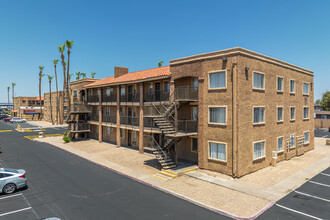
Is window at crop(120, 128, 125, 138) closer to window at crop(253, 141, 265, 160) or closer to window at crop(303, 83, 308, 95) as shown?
window at crop(253, 141, 265, 160)

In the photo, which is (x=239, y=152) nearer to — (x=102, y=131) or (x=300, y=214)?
(x=300, y=214)

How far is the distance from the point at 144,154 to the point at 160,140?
258 centimetres

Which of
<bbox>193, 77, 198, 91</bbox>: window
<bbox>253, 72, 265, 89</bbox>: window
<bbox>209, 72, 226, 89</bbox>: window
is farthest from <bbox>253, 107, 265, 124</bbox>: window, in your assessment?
<bbox>193, 77, 198, 91</bbox>: window

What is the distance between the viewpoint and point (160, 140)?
25.5 meters

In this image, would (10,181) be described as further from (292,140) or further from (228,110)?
(292,140)

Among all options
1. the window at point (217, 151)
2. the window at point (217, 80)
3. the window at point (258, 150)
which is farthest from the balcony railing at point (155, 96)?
the window at point (258, 150)

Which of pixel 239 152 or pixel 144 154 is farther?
pixel 144 154

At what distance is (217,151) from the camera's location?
18438 mm

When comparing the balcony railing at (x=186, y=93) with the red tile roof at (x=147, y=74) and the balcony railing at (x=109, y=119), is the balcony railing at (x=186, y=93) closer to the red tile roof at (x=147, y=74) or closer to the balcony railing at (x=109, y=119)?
the red tile roof at (x=147, y=74)

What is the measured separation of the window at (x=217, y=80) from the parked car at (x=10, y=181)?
53.2 feet

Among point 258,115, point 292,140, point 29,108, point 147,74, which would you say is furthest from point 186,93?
point 29,108

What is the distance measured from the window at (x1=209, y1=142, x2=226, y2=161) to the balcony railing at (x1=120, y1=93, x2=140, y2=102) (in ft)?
38.8

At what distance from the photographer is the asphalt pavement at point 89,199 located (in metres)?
11.6

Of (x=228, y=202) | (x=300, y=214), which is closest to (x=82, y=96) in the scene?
(x=228, y=202)
